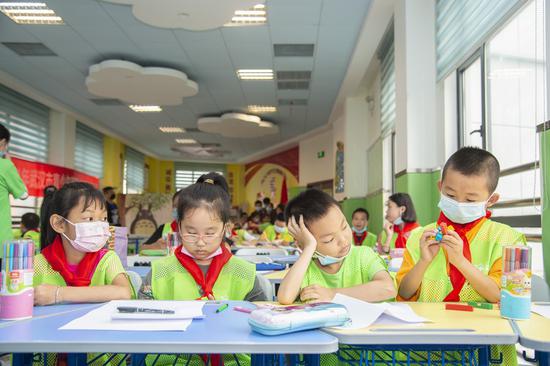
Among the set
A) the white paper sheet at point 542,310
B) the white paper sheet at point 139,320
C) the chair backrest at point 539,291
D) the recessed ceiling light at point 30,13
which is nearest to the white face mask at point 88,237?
the white paper sheet at point 139,320

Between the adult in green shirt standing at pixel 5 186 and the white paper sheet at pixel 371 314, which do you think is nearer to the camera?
the white paper sheet at pixel 371 314

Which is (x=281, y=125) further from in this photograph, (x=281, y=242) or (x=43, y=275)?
(x=43, y=275)

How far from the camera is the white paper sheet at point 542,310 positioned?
5.00ft

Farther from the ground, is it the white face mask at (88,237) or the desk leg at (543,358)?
the white face mask at (88,237)

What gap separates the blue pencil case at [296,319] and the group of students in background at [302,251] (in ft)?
1.54

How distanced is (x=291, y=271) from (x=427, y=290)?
572mm

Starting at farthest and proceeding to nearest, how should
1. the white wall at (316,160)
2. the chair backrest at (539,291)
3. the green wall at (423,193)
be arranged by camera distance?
the white wall at (316,160) → the green wall at (423,193) → the chair backrest at (539,291)

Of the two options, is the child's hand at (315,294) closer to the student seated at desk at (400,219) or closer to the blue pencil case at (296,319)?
the blue pencil case at (296,319)

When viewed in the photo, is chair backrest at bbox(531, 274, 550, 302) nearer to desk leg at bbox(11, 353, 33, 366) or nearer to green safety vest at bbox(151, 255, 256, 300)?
green safety vest at bbox(151, 255, 256, 300)

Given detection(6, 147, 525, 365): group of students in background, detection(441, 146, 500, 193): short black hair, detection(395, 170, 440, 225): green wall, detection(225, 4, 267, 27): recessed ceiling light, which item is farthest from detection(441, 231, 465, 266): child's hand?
detection(225, 4, 267, 27): recessed ceiling light

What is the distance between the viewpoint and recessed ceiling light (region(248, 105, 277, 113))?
35.8 feet

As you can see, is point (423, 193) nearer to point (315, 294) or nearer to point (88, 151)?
point (315, 294)

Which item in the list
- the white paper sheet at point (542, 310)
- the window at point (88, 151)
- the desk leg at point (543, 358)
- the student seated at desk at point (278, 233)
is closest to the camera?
the desk leg at point (543, 358)

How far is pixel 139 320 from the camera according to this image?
134 centimetres
